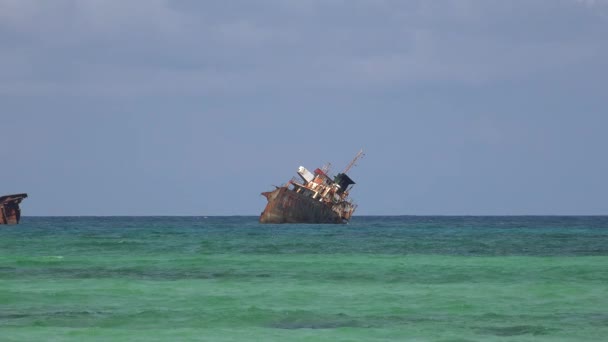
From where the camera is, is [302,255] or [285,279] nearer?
[285,279]

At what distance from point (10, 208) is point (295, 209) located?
106 feet

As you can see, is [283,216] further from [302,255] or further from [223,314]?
[223,314]

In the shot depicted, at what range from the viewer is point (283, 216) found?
8812 cm

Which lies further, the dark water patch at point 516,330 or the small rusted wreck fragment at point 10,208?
the small rusted wreck fragment at point 10,208

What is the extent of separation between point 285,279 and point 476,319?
460 inches

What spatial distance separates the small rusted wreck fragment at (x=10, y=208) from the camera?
97000mm

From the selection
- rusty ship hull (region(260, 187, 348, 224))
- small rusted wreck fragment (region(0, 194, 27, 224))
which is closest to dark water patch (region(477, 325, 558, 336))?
rusty ship hull (region(260, 187, 348, 224))

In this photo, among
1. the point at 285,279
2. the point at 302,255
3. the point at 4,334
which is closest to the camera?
the point at 4,334

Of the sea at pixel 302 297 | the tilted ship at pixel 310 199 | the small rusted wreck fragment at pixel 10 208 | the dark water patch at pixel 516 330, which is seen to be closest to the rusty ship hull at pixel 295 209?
the tilted ship at pixel 310 199

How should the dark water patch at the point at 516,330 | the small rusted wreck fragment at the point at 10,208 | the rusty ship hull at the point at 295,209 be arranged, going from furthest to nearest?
the small rusted wreck fragment at the point at 10,208
the rusty ship hull at the point at 295,209
the dark water patch at the point at 516,330

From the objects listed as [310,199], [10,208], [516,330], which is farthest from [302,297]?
[10,208]

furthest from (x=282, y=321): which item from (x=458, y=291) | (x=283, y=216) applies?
(x=283, y=216)

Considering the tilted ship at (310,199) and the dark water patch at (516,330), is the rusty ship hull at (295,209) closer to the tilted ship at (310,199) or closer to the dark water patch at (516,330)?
the tilted ship at (310,199)

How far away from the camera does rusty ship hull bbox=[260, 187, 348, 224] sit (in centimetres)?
8550
